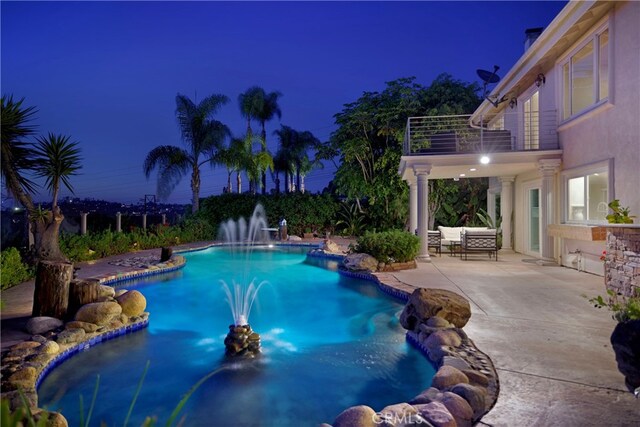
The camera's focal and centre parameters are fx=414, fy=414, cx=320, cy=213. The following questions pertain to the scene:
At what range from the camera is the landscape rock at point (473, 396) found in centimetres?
318

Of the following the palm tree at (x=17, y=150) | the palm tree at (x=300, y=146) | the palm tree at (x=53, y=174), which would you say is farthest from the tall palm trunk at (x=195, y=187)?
the palm tree at (x=17, y=150)

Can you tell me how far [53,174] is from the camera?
33.5ft

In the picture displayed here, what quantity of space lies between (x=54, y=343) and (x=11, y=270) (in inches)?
179

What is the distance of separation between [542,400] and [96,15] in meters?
15.8

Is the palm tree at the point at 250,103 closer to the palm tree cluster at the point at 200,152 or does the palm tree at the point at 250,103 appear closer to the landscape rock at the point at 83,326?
the palm tree cluster at the point at 200,152

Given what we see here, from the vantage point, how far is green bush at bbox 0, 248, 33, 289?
8120 millimetres

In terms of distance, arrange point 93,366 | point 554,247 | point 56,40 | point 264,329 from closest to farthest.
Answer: point 93,366, point 264,329, point 554,247, point 56,40

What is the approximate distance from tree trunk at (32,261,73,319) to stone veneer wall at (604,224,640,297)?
8.20 metres

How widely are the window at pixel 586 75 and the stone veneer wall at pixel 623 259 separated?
3.70m

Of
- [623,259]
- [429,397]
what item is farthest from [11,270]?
[623,259]

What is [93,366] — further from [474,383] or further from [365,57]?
[365,57]

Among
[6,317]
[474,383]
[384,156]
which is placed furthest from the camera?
[384,156]

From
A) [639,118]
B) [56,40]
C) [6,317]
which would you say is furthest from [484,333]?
[56,40]

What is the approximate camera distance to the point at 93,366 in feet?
16.7
